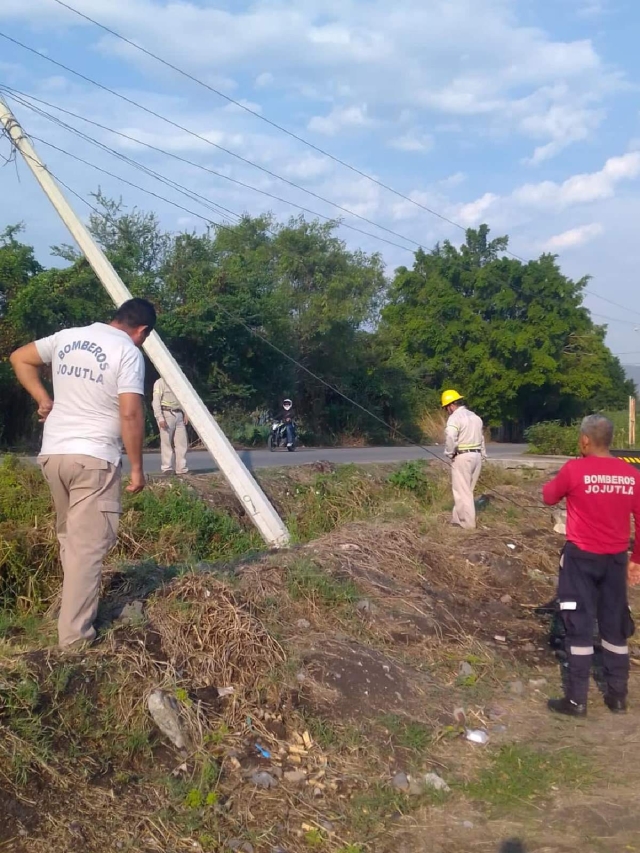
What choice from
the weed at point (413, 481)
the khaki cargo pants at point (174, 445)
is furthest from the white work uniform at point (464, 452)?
the khaki cargo pants at point (174, 445)

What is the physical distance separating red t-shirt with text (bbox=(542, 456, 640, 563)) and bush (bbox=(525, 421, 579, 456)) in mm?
19292

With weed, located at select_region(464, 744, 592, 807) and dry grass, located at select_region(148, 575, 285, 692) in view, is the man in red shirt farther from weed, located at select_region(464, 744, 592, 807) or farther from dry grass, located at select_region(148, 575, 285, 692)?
dry grass, located at select_region(148, 575, 285, 692)

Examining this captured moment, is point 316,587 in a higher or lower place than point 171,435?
lower

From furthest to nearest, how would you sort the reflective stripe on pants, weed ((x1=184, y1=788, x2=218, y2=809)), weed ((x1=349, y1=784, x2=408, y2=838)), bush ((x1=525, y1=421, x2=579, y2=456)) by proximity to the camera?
bush ((x1=525, y1=421, x2=579, y2=456)) < the reflective stripe on pants < weed ((x1=349, y1=784, x2=408, y2=838)) < weed ((x1=184, y1=788, x2=218, y2=809))

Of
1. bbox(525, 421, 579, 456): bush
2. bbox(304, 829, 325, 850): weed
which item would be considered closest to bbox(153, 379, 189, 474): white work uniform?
bbox(304, 829, 325, 850): weed

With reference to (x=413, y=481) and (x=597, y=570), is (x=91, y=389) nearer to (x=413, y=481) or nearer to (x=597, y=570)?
(x=597, y=570)

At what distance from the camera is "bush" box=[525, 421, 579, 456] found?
2488 cm

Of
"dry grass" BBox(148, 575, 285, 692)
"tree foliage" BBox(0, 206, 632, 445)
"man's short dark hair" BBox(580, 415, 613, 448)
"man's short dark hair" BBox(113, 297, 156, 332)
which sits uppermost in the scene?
"tree foliage" BBox(0, 206, 632, 445)

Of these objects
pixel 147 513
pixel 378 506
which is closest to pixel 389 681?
pixel 147 513

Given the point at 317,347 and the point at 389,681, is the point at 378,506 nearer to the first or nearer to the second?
the point at 389,681

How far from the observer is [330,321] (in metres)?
33.2

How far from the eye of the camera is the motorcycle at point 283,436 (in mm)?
22672

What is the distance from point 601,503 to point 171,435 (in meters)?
7.12

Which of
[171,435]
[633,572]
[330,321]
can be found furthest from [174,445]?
[330,321]
